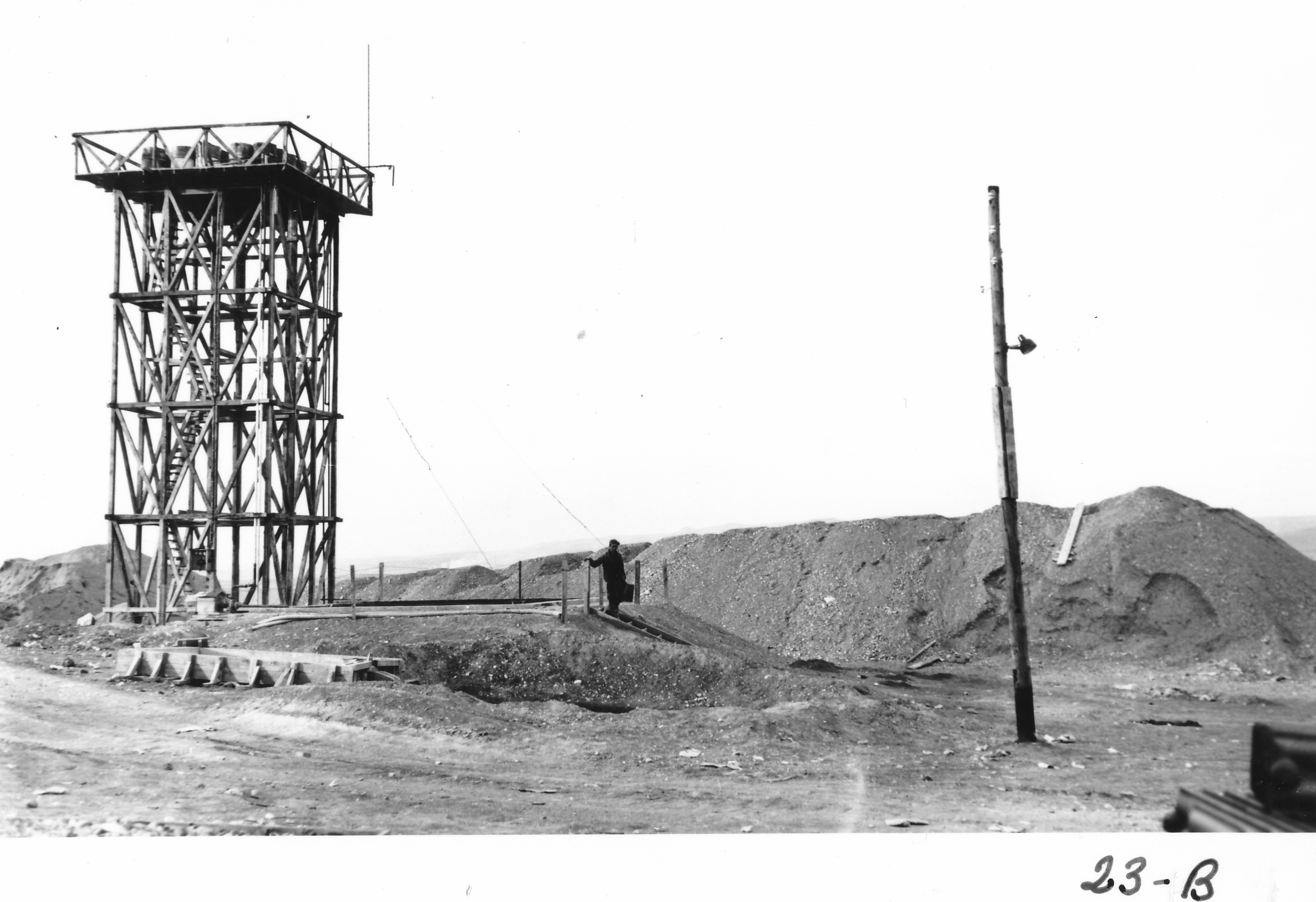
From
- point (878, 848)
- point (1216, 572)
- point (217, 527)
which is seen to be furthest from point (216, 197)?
point (1216, 572)

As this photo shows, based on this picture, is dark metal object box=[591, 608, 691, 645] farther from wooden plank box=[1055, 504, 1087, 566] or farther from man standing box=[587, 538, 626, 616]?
wooden plank box=[1055, 504, 1087, 566]

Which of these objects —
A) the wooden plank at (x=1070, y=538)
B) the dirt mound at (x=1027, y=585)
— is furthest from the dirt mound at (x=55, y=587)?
the wooden plank at (x=1070, y=538)

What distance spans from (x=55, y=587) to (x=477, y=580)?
569 inches

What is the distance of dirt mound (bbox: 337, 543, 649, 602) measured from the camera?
113 feet

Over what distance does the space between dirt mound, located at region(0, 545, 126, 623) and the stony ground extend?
16.0 m

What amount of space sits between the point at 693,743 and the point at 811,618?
15095 mm

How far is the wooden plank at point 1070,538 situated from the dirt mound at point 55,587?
27.1 m

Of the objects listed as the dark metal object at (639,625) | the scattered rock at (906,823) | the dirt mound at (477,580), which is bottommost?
the dirt mound at (477,580)

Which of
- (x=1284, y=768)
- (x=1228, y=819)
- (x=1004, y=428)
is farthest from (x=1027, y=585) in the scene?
(x=1284, y=768)

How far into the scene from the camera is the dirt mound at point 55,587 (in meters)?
31.7

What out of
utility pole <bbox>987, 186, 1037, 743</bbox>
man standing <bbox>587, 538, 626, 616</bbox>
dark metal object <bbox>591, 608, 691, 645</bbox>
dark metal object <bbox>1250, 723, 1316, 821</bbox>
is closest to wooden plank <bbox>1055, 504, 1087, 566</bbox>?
dark metal object <bbox>591, 608, 691, 645</bbox>

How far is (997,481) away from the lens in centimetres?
1266

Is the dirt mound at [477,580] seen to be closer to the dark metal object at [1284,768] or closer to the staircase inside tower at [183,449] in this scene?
the staircase inside tower at [183,449]

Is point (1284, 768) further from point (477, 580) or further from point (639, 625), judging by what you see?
point (477, 580)
